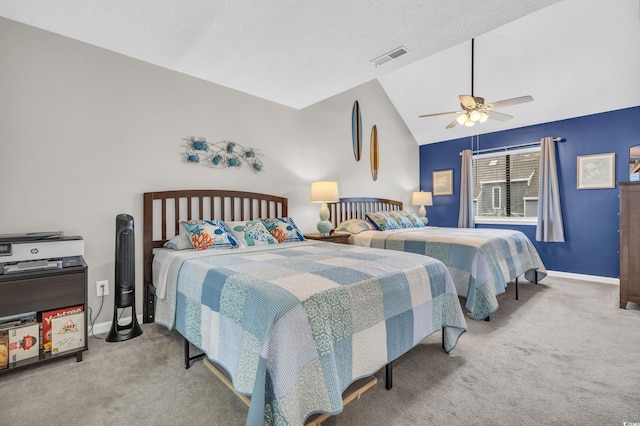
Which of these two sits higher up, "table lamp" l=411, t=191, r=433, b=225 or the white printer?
"table lamp" l=411, t=191, r=433, b=225

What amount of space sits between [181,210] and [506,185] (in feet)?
16.8

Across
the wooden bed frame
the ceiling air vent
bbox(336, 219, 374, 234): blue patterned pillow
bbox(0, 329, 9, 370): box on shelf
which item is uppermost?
the ceiling air vent

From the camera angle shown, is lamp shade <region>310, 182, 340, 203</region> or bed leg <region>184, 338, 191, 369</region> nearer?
bed leg <region>184, 338, 191, 369</region>

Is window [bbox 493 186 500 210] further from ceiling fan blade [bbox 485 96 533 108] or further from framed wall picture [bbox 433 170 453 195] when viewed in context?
ceiling fan blade [bbox 485 96 533 108]

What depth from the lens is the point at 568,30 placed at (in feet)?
11.1

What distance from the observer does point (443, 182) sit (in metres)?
5.86

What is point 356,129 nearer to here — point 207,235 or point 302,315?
point 207,235

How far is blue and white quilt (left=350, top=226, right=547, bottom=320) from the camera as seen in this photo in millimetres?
2650

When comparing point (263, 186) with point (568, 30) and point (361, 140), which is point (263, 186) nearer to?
point (361, 140)

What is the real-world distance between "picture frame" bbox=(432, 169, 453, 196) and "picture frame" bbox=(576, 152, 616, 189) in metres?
1.89

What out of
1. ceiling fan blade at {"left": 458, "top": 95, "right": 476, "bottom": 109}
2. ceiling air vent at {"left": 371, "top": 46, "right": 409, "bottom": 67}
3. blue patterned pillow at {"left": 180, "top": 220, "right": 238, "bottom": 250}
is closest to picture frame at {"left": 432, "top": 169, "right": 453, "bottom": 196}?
ceiling fan blade at {"left": 458, "top": 95, "right": 476, "bottom": 109}

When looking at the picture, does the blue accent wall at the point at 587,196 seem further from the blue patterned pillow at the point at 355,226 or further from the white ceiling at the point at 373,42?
the blue patterned pillow at the point at 355,226

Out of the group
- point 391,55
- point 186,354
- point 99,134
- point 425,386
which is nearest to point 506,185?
point 391,55

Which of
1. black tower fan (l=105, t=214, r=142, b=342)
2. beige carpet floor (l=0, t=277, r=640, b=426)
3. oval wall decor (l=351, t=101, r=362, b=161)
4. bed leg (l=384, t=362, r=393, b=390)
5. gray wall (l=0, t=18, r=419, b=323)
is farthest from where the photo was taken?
oval wall decor (l=351, t=101, r=362, b=161)
